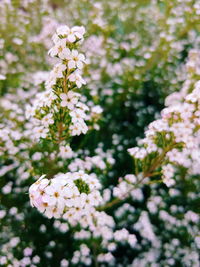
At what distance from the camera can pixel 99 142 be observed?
12.3ft

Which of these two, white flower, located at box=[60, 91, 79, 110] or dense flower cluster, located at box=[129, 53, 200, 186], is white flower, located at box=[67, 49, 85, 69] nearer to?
white flower, located at box=[60, 91, 79, 110]

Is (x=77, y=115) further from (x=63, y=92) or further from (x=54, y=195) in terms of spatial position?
(x=54, y=195)

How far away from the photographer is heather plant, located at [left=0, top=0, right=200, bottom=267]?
2.17 meters

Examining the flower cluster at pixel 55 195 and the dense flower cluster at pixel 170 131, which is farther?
the dense flower cluster at pixel 170 131

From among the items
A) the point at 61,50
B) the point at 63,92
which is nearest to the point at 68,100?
the point at 63,92

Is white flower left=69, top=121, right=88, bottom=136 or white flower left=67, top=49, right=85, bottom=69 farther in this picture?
white flower left=69, top=121, right=88, bottom=136

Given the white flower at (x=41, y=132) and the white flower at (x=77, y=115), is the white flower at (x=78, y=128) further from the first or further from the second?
the white flower at (x=41, y=132)

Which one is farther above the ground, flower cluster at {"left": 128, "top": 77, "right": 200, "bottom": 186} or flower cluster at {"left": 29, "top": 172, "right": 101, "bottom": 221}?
flower cluster at {"left": 128, "top": 77, "right": 200, "bottom": 186}

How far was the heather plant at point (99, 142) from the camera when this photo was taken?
2.17m

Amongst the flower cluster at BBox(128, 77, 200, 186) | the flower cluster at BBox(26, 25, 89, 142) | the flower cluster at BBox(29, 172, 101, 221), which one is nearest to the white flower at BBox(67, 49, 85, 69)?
the flower cluster at BBox(26, 25, 89, 142)

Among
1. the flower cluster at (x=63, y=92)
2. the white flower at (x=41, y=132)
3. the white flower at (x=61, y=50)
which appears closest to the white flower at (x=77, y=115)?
the flower cluster at (x=63, y=92)

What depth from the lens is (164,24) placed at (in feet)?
13.6

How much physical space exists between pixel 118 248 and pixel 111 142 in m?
1.17

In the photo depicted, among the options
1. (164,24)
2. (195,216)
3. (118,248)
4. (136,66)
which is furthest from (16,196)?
(164,24)
